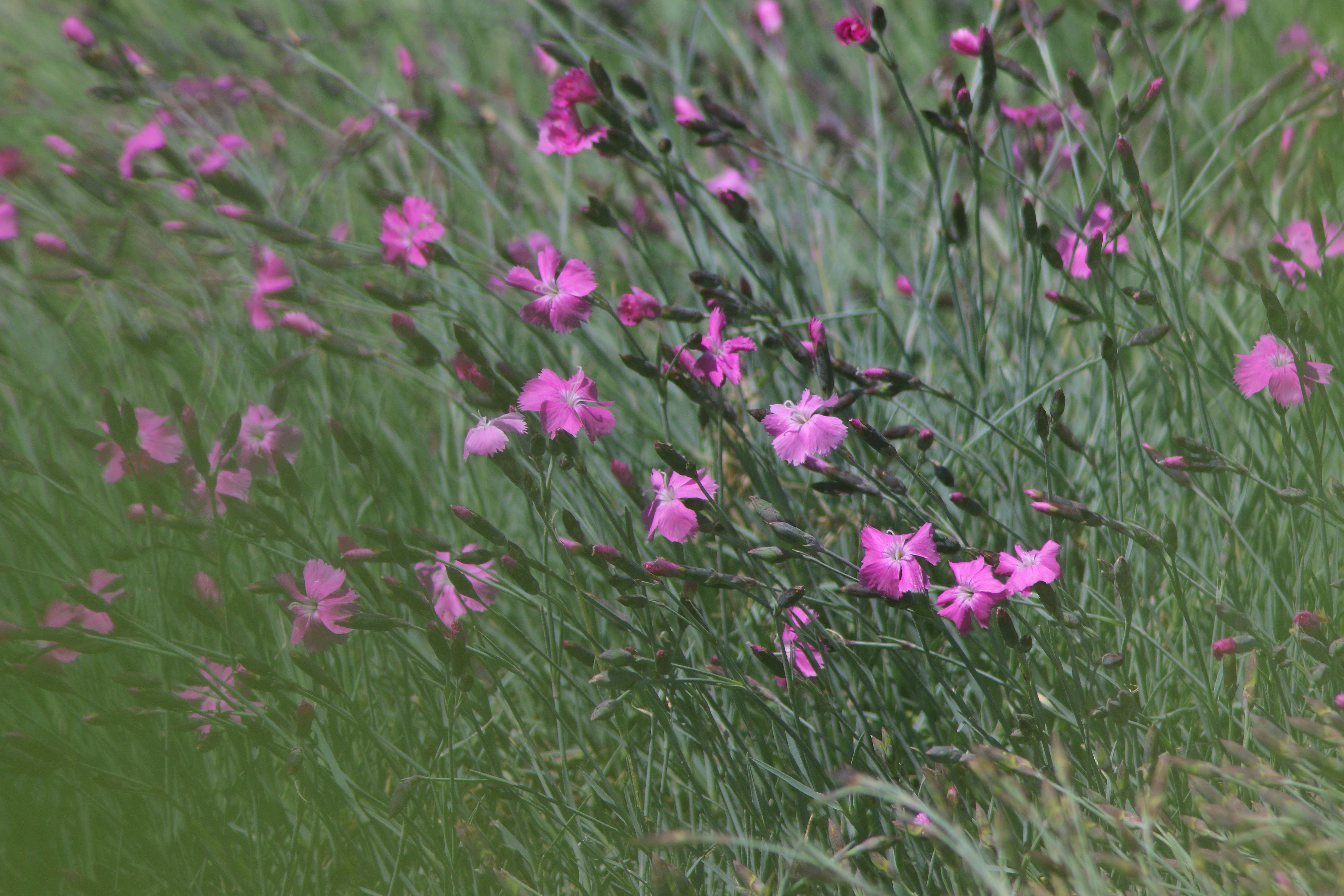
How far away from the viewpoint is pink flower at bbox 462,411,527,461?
51.3 inches

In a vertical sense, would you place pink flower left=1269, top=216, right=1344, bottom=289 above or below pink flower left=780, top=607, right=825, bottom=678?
above

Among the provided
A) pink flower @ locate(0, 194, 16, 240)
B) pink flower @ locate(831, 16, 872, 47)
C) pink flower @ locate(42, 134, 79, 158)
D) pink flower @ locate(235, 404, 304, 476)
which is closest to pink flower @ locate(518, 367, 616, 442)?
pink flower @ locate(235, 404, 304, 476)

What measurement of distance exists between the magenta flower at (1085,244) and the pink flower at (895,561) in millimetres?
572

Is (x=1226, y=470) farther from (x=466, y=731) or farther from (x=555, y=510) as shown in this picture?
(x=466, y=731)

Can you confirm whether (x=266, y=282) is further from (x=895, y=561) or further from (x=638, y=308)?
(x=895, y=561)

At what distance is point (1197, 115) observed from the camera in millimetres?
2467

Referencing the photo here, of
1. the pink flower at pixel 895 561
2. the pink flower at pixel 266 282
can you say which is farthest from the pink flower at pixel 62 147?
the pink flower at pixel 895 561

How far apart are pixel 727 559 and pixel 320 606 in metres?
0.83

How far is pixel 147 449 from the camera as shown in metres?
1.59

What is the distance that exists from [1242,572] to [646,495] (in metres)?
1.15

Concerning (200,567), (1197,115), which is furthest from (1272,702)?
(200,567)

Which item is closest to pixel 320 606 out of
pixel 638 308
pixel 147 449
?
pixel 147 449

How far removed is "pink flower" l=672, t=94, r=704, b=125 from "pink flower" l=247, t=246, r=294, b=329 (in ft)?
2.84

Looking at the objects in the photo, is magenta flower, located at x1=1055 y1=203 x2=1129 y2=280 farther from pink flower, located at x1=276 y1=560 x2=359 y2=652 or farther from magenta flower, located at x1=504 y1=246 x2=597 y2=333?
pink flower, located at x1=276 y1=560 x2=359 y2=652
